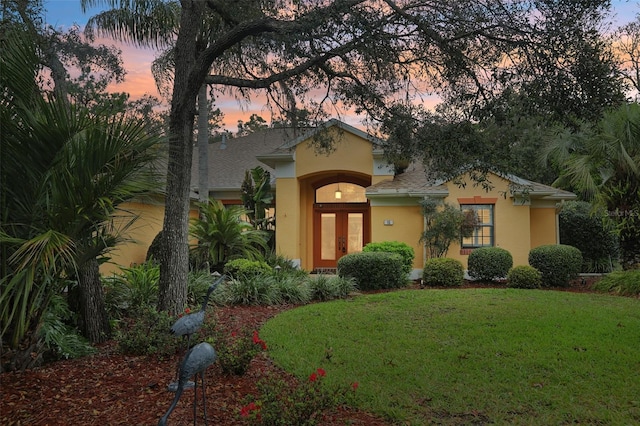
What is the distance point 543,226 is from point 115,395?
1616 centimetres

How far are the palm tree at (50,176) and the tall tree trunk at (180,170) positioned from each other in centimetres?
227

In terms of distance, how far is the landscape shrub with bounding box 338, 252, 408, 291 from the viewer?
13.3 metres

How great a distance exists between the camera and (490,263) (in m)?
14.5

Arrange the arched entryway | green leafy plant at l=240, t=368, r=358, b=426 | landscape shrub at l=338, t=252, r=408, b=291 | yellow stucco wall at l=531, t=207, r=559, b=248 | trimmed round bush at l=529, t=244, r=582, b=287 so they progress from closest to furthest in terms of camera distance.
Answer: green leafy plant at l=240, t=368, r=358, b=426
landscape shrub at l=338, t=252, r=408, b=291
trimmed round bush at l=529, t=244, r=582, b=287
yellow stucco wall at l=531, t=207, r=559, b=248
the arched entryway

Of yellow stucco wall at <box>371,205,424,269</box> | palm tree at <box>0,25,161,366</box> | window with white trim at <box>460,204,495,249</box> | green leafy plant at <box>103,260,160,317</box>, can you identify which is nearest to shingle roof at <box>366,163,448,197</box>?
yellow stucco wall at <box>371,205,424,269</box>

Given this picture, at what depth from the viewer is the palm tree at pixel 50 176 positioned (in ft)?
14.6

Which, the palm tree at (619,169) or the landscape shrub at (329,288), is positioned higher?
the palm tree at (619,169)

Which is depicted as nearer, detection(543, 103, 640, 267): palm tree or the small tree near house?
detection(543, 103, 640, 267): palm tree

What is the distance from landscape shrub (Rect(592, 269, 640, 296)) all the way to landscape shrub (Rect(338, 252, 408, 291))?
5703 mm

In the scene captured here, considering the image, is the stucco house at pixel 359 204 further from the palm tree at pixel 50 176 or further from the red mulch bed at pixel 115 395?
the palm tree at pixel 50 176

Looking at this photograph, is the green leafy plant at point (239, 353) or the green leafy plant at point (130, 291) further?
the green leafy plant at point (130, 291)

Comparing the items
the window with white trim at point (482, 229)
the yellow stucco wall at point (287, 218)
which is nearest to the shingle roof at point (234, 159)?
the yellow stucco wall at point (287, 218)

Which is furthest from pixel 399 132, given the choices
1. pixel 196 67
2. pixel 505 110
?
pixel 196 67

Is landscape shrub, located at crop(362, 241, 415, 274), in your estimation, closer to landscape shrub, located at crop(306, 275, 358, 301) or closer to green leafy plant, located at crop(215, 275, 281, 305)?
landscape shrub, located at crop(306, 275, 358, 301)
